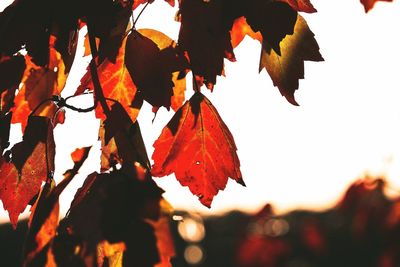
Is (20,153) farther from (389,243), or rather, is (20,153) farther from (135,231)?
(389,243)

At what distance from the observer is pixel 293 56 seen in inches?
56.1

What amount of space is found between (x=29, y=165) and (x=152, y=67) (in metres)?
0.37

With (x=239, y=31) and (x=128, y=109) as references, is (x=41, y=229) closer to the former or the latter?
(x=128, y=109)

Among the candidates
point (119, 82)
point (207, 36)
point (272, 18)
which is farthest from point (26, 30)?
point (272, 18)

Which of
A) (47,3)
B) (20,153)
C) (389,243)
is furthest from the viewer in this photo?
(389,243)

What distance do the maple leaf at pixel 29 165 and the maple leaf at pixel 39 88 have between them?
0.15 m

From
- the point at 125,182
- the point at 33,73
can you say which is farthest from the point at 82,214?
the point at 33,73

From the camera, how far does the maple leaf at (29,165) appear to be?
1.41 meters

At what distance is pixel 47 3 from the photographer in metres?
1.31

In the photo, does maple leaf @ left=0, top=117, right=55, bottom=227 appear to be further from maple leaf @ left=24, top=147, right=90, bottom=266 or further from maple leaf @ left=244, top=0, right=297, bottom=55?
maple leaf @ left=244, top=0, right=297, bottom=55

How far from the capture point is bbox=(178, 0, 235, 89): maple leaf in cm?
130

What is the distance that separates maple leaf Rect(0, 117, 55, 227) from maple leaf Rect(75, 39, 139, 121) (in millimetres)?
166

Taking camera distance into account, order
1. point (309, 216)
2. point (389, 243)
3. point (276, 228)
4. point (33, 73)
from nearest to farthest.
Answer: point (33, 73) < point (389, 243) < point (276, 228) < point (309, 216)

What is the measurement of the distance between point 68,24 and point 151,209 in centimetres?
47
